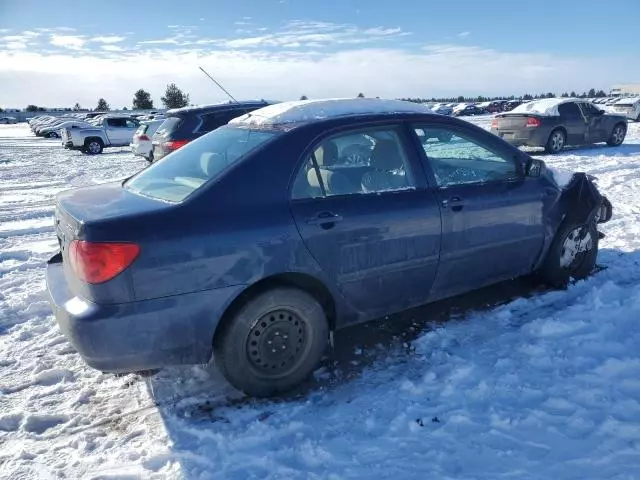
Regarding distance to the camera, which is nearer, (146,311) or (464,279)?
(146,311)

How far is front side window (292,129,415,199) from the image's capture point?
3.10m

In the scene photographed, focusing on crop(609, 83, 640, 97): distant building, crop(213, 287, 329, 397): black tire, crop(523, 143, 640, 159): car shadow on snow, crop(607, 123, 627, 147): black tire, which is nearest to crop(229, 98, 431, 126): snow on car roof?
crop(213, 287, 329, 397): black tire

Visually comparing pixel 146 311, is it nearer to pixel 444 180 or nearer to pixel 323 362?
pixel 323 362

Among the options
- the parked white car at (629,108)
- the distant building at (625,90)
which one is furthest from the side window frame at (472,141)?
the distant building at (625,90)

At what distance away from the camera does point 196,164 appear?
3.32m

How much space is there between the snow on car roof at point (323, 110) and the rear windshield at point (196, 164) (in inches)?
Result: 6.1

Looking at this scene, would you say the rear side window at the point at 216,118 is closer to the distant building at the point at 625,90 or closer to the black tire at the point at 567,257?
the black tire at the point at 567,257

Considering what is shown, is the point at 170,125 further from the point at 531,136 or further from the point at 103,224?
the point at 531,136

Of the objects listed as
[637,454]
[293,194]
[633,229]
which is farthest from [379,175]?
[633,229]

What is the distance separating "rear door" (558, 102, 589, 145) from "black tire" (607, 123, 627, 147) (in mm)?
1353

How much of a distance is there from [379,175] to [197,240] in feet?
4.52

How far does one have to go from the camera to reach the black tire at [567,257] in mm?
4301

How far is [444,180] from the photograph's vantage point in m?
3.59

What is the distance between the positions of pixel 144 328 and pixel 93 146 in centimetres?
2183
